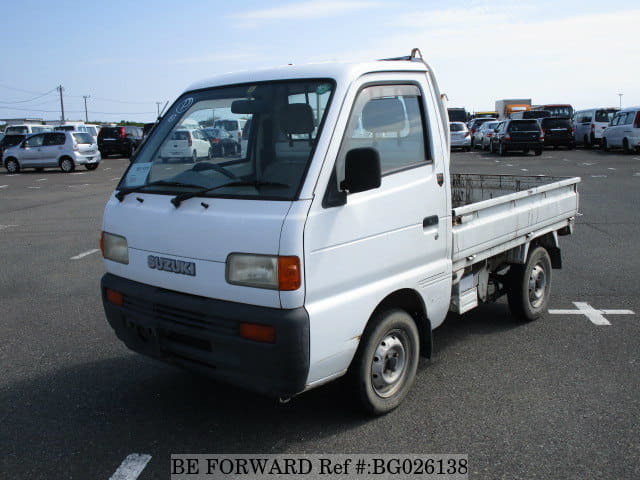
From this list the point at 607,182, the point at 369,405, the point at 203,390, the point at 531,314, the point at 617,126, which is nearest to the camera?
the point at 369,405

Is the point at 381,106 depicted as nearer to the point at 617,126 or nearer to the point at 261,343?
the point at 261,343

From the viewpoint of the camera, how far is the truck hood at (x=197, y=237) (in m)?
3.15

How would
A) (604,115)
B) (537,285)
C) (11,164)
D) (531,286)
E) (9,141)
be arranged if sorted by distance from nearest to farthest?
(531,286)
(537,285)
(11,164)
(9,141)
(604,115)

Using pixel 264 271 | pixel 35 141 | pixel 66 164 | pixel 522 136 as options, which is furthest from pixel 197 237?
pixel 522 136

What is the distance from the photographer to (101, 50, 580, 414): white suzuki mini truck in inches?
124

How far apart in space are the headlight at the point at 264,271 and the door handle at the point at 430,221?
1154 mm

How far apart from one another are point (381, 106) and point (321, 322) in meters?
1.41

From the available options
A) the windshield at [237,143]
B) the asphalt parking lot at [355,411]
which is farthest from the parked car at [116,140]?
the windshield at [237,143]

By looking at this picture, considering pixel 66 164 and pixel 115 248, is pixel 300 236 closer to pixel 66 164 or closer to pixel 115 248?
pixel 115 248

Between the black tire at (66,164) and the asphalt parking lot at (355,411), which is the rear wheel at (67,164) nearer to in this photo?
the black tire at (66,164)

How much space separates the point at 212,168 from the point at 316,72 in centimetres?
83

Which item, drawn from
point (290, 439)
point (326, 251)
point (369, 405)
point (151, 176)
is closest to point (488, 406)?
point (369, 405)

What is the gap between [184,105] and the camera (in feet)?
13.9

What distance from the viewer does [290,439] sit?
3584mm
